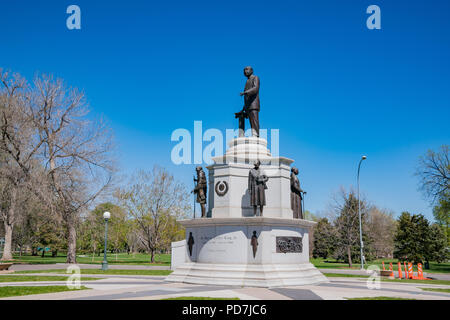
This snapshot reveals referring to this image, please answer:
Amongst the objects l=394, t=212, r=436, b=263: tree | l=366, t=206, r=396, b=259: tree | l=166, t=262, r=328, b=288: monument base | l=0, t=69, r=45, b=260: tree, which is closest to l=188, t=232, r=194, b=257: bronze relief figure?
l=166, t=262, r=328, b=288: monument base

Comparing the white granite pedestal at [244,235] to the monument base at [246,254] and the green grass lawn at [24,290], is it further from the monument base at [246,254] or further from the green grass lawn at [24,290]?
the green grass lawn at [24,290]

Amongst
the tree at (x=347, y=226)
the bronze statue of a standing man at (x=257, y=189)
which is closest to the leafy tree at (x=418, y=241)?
the tree at (x=347, y=226)

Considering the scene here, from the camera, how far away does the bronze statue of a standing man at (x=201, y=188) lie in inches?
613

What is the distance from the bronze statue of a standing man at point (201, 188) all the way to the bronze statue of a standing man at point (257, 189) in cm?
237

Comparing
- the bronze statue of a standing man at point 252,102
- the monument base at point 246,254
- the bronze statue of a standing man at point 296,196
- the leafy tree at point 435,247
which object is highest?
the bronze statue of a standing man at point 252,102

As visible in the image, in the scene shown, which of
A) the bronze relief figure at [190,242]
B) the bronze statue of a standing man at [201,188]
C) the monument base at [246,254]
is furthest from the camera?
the bronze statue of a standing man at [201,188]

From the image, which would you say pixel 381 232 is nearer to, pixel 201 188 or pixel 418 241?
pixel 418 241

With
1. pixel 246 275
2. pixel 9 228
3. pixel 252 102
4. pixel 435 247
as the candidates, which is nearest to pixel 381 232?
pixel 435 247

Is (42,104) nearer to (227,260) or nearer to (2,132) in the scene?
(2,132)

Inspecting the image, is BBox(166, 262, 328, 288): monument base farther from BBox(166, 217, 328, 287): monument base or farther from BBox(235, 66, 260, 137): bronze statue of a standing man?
BBox(235, 66, 260, 137): bronze statue of a standing man

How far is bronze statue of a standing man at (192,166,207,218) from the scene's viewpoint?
15562mm

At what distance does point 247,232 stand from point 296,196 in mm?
3338
